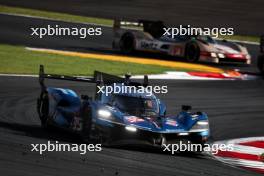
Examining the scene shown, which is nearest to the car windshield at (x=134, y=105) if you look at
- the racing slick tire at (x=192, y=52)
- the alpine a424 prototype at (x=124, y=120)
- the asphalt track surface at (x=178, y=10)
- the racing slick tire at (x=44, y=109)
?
the alpine a424 prototype at (x=124, y=120)

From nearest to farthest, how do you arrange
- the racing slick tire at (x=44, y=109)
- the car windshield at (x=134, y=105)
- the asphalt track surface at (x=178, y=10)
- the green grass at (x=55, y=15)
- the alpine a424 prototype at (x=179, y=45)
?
the car windshield at (x=134, y=105)
the racing slick tire at (x=44, y=109)
the alpine a424 prototype at (x=179, y=45)
the asphalt track surface at (x=178, y=10)
the green grass at (x=55, y=15)

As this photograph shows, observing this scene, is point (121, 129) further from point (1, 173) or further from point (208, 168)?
point (1, 173)

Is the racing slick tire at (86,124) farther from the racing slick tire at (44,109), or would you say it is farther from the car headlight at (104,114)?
the racing slick tire at (44,109)

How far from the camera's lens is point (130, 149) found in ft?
48.4

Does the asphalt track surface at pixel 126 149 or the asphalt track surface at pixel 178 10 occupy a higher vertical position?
the asphalt track surface at pixel 178 10

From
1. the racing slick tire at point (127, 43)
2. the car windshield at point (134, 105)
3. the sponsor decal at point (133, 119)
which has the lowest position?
the sponsor decal at point (133, 119)

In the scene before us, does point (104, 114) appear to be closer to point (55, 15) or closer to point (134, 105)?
point (134, 105)

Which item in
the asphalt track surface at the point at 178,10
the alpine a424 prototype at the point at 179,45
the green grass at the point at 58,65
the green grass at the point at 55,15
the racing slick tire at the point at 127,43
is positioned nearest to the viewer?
the green grass at the point at 58,65

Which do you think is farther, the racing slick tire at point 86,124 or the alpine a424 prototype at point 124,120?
the racing slick tire at point 86,124

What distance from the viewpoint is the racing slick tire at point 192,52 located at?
100ft

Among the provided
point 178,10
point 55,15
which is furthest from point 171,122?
point 55,15

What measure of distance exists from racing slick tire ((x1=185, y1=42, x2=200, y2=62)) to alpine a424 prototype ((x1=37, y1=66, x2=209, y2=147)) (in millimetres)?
14441

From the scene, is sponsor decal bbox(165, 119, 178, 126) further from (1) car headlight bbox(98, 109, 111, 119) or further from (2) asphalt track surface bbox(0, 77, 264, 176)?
(1) car headlight bbox(98, 109, 111, 119)

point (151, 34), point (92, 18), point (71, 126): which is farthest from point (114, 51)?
point (71, 126)
